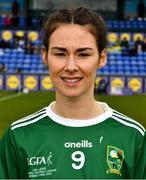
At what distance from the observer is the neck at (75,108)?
247 centimetres

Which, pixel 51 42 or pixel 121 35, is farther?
pixel 121 35

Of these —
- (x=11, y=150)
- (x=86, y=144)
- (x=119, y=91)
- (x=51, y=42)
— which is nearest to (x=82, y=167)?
(x=86, y=144)

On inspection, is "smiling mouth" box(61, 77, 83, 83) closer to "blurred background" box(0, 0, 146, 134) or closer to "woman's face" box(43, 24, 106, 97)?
"woman's face" box(43, 24, 106, 97)

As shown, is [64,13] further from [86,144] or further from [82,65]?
[86,144]

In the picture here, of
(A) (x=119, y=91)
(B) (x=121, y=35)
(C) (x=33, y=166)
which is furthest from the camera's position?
(B) (x=121, y=35)

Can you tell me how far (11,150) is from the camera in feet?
7.85

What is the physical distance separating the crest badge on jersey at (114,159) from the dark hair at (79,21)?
502 mm

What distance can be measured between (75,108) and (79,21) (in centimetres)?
44

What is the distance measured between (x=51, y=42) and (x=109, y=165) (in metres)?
0.66

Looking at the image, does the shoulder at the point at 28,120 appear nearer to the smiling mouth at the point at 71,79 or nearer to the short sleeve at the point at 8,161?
the short sleeve at the point at 8,161

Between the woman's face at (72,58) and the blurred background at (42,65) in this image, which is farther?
the blurred background at (42,65)

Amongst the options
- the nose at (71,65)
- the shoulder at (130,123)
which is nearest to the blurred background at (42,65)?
the shoulder at (130,123)

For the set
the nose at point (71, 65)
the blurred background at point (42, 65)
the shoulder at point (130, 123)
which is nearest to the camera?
the nose at point (71, 65)

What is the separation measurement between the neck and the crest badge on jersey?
205 mm
